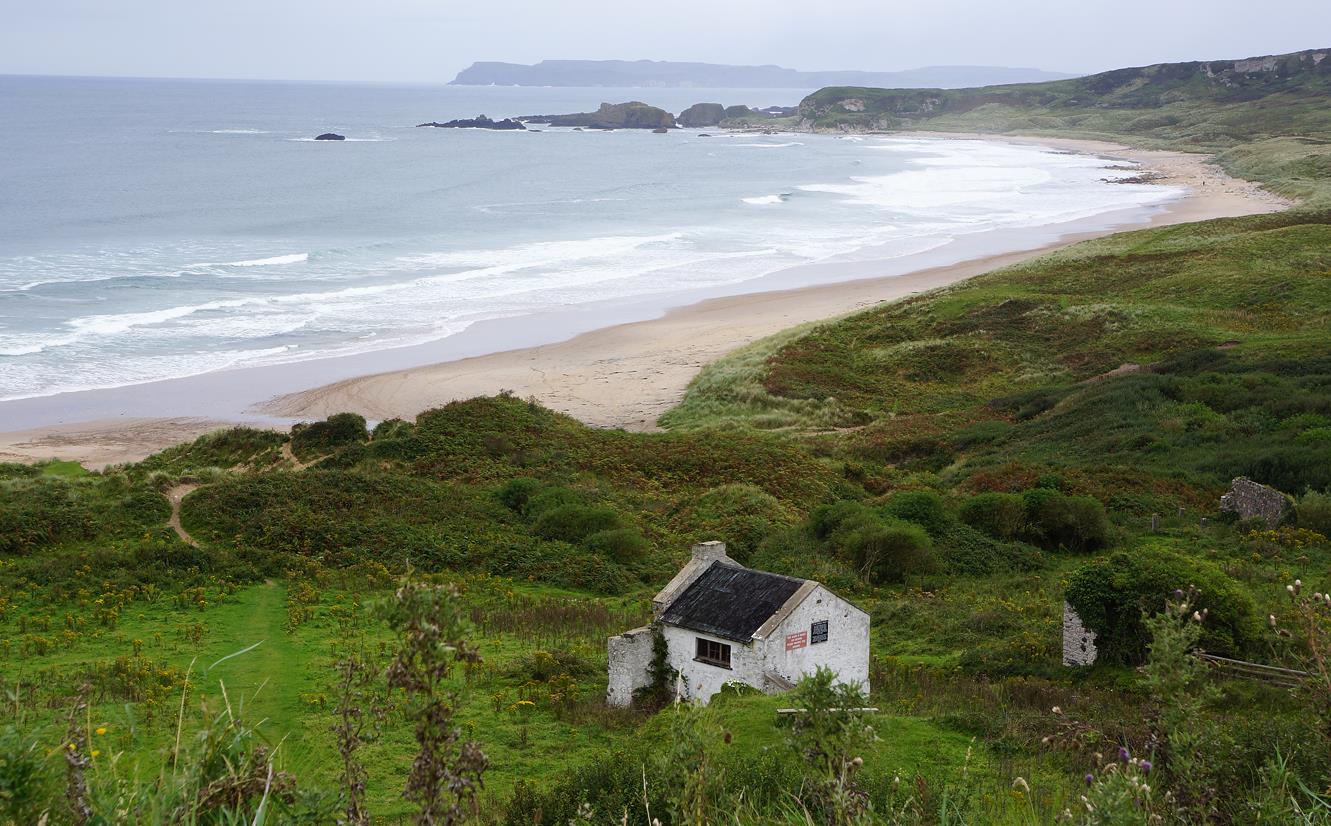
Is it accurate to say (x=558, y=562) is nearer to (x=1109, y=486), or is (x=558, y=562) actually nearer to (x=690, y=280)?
(x=1109, y=486)

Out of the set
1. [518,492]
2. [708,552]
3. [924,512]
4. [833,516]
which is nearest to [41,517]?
[518,492]

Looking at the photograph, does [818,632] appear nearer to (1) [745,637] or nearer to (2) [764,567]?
(1) [745,637]

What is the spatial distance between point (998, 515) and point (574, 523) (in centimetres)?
1017

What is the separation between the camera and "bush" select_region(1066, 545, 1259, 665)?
1748cm

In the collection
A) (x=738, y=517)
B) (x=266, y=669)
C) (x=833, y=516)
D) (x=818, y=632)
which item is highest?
(x=818, y=632)

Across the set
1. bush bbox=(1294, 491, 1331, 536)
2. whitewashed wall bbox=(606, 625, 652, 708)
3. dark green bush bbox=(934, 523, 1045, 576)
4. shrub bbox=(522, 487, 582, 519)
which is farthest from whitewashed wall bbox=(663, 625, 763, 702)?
bush bbox=(1294, 491, 1331, 536)

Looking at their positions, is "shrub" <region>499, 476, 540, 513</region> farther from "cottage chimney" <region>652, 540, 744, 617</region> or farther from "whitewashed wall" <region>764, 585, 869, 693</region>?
"whitewashed wall" <region>764, 585, 869, 693</region>

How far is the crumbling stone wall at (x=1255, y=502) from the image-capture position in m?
26.4

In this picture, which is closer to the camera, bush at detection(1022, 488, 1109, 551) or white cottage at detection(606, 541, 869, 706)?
white cottage at detection(606, 541, 869, 706)

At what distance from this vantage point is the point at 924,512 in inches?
1095

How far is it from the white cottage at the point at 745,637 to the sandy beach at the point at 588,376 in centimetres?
2395

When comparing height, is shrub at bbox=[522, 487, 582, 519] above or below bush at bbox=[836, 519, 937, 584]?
above

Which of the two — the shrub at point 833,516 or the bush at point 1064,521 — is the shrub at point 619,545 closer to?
the shrub at point 833,516

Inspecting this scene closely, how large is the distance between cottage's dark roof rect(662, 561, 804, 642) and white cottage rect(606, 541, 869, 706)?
0.01 metres
